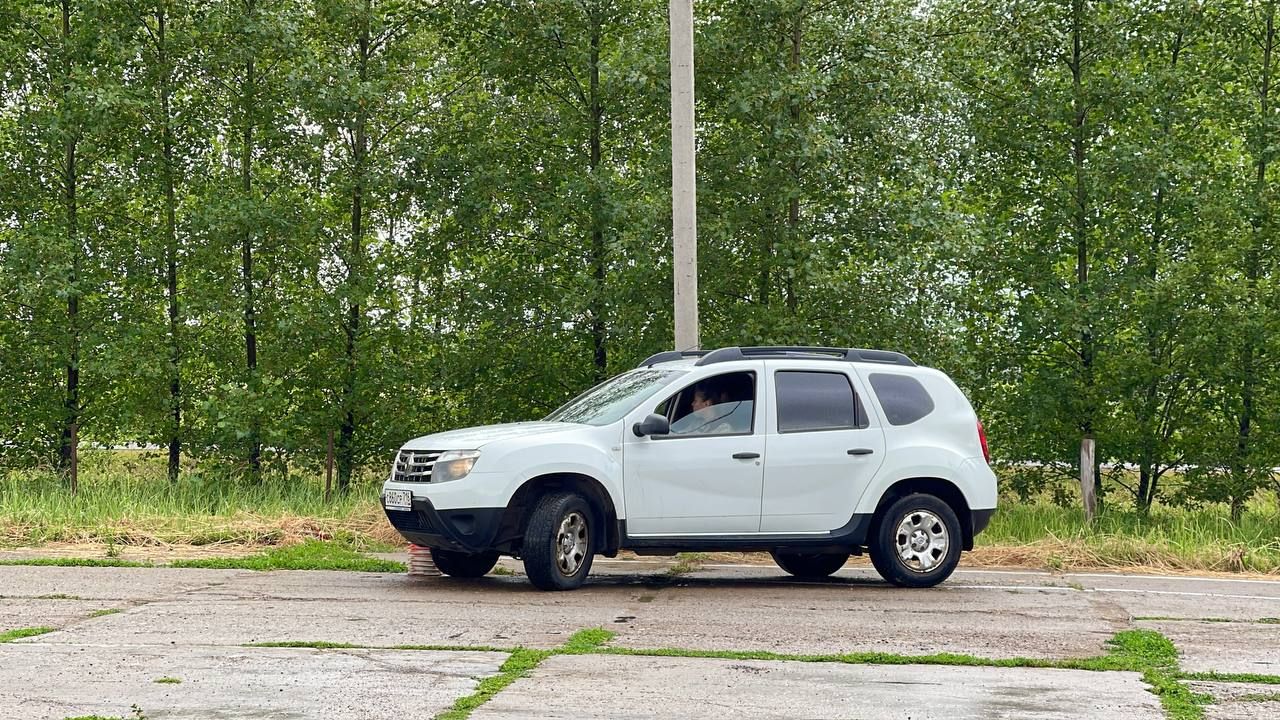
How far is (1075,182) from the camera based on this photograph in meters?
21.3

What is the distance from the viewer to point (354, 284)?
2280 centimetres

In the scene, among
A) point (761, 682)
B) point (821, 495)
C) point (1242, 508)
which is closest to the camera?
point (761, 682)

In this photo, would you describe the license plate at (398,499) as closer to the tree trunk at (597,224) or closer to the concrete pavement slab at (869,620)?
the concrete pavement slab at (869,620)

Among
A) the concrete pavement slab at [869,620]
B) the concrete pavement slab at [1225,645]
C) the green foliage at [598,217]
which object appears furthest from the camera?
the green foliage at [598,217]

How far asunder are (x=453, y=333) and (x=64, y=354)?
609 centimetres

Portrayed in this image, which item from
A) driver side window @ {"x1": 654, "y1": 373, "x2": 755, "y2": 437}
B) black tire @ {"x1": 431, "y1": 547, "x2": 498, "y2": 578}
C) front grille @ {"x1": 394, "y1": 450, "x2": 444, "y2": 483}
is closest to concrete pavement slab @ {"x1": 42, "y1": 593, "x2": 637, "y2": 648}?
front grille @ {"x1": 394, "y1": 450, "x2": 444, "y2": 483}

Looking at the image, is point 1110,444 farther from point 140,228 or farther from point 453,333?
point 140,228

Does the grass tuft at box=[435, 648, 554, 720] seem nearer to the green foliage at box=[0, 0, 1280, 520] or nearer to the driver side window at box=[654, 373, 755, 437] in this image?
the driver side window at box=[654, 373, 755, 437]

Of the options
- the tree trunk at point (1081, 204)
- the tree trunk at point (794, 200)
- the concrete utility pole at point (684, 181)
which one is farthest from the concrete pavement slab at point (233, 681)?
the tree trunk at point (1081, 204)

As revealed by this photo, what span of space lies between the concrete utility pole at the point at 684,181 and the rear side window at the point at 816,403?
321 cm

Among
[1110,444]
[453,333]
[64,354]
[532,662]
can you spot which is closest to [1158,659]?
[532,662]

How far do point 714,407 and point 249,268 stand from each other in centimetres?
1313

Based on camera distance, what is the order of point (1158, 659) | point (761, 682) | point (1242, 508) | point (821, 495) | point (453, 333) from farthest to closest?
point (453, 333)
point (1242, 508)
point (821, 495)
point (1158, 659)
point (761, 682)

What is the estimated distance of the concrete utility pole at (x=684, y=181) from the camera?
51.1 feet
